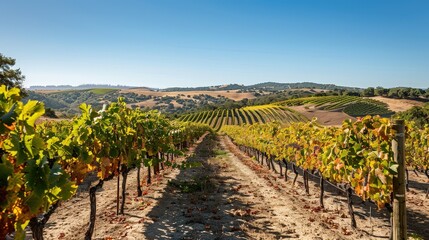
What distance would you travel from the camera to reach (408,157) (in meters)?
17.1

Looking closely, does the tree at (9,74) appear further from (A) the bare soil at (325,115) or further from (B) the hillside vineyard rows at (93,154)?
(A) the bare soil at (325,115)

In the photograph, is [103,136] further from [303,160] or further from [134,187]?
[303,160]

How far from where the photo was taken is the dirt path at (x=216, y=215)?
10.0 metres

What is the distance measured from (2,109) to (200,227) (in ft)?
28.4

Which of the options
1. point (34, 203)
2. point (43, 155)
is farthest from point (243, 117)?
point (34, 203)

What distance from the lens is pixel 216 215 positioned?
471 inches

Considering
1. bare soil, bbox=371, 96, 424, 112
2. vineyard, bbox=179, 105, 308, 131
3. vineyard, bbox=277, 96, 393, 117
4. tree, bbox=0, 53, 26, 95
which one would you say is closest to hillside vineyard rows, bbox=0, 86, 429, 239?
tree, bbox=0, 53, 26, 95

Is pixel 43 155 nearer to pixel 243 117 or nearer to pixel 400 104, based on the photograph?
pixel 243 117

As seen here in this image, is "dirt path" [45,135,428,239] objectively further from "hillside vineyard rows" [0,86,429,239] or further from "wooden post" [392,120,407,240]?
"wooden post" [392,120,407,240]

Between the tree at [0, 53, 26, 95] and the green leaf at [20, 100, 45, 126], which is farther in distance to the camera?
the tree at [0, 53, 26, 95]

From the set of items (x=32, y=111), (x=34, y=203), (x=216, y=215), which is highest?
(x=32, y=111)

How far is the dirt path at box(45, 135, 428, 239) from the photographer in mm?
10023

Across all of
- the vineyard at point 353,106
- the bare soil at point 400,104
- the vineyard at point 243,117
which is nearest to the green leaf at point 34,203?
the vineyard at point 243,117

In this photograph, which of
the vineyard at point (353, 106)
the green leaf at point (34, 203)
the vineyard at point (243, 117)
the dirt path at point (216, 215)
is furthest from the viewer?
the vineyard at point (353, 106)
